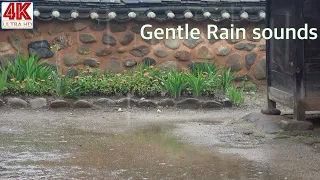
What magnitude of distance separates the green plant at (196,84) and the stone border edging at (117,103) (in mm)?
215

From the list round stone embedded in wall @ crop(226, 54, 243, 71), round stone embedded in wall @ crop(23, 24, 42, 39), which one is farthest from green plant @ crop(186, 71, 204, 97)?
round stone embedded in wall @ crop(23, 24, 42, 39)

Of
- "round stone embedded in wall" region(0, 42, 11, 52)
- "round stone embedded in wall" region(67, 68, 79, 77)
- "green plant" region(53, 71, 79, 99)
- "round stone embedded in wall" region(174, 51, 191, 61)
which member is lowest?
"green plant" region(53, 71, 79, 99)

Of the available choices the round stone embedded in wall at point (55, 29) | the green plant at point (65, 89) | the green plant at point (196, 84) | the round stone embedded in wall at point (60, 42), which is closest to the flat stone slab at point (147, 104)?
the green plant at point (196, 84)

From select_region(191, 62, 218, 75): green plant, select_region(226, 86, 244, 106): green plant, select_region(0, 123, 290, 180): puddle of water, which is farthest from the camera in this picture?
select_region(191, 62, 218, 75): green plant

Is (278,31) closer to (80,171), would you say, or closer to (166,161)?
(166,161)

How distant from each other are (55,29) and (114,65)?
1155 mm

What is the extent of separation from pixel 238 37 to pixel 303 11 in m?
3.91

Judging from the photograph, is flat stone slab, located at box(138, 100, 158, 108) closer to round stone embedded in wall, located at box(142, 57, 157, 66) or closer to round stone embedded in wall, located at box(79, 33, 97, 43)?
round stone embedded in wall, located at box(142, 57, 157, 66)

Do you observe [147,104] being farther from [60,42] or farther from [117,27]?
[60,42]


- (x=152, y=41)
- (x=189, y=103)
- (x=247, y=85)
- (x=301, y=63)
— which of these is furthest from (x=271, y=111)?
Answer: (x=152, y=41)

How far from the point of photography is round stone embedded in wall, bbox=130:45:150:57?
40.6 ft

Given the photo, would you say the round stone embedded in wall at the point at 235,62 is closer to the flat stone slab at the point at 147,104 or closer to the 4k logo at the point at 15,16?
the flat stone slab at the point at 147,104

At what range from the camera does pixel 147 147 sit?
307 inches

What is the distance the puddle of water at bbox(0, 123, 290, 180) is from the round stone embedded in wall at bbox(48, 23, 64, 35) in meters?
3.87
